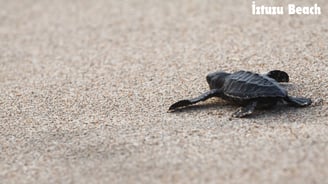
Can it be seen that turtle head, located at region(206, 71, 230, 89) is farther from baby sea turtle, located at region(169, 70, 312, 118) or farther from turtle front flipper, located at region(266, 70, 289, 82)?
turtle front flipper, located at region(266, 70, 289, 82)

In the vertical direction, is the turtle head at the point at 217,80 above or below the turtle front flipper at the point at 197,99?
above

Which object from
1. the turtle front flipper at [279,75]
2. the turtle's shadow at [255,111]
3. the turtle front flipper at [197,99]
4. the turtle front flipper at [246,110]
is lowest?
the turtle's shadow at [255,111]

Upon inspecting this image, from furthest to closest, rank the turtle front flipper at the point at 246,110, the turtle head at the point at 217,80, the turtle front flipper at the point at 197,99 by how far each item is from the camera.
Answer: the turtle head at the point at 217,80 < the turtle front flipper at the point at 197,99 < the turtle front flipper at the point at 246,110

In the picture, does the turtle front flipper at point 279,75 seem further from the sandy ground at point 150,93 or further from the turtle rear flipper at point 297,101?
the turtle rear flipper at point 297,101

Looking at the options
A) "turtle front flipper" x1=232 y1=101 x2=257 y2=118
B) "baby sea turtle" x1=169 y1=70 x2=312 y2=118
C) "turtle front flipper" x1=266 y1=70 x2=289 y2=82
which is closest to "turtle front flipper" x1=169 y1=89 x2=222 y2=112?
"baby sea turtle" x1=169 y1=70 x2=312 y2=118

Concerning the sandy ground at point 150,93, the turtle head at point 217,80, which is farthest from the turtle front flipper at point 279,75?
the turtle head at point 217,80

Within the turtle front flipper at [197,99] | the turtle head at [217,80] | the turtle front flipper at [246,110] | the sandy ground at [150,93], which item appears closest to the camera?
the sandy ground at [150,93]

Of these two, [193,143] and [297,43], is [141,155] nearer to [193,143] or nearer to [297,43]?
[193,143]
